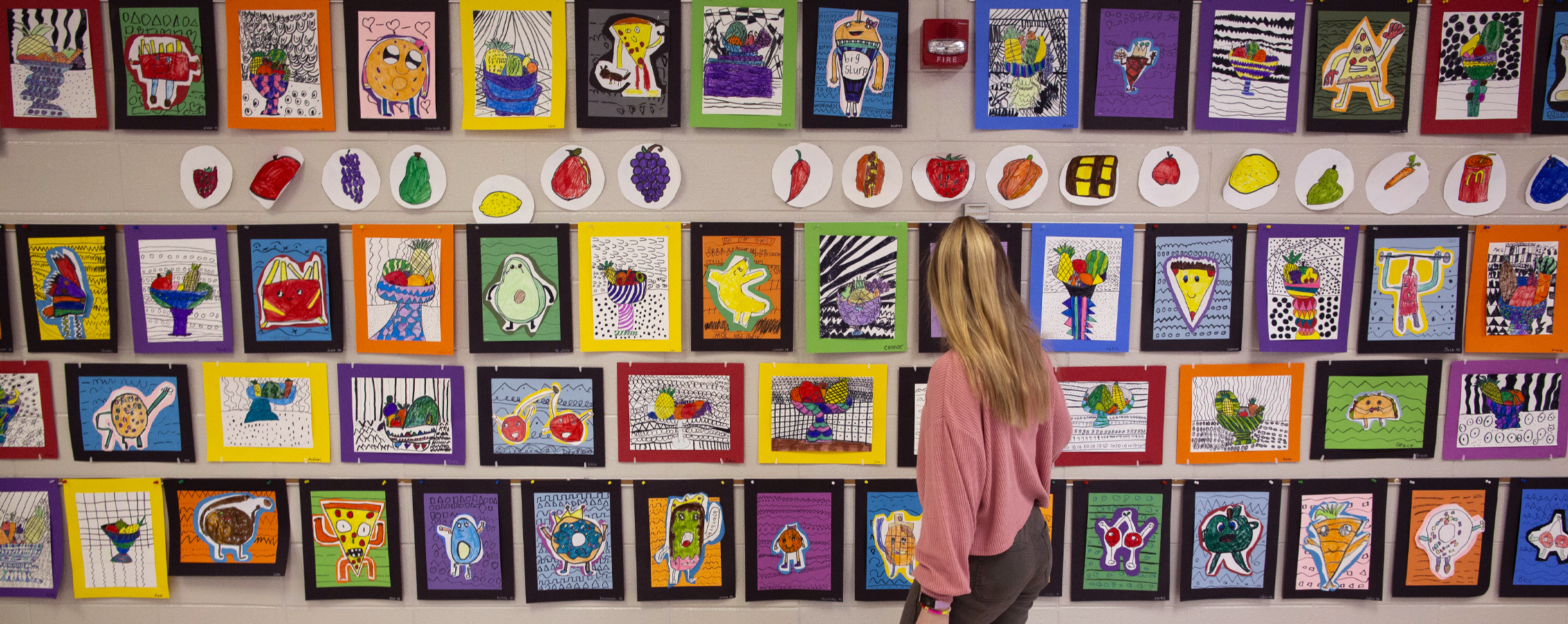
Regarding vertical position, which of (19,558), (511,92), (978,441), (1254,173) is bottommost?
(19,558)

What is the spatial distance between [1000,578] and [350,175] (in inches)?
79.3

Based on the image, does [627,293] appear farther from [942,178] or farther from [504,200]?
[942,178]

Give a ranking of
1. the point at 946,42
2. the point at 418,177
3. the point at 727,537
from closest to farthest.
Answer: the point at 946,42, the point at 418,177, the point at 727,537

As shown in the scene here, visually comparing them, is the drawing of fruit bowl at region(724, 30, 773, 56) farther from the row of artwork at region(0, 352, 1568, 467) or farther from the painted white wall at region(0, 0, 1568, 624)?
the row of artwork at region(0, 352, 1568, 467)

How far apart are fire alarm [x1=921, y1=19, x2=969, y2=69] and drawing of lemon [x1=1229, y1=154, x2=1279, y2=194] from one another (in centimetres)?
87

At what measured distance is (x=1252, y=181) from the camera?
6.45ft

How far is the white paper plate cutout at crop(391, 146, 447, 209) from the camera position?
195 cm

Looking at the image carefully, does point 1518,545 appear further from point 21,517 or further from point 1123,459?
point 21,517

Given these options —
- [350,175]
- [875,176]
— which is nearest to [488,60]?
[350,175]

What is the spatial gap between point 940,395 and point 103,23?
8.30 ft

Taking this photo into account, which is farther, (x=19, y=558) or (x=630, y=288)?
(x=19, y=558)

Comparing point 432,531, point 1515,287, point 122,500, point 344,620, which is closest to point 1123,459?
point 1515,287

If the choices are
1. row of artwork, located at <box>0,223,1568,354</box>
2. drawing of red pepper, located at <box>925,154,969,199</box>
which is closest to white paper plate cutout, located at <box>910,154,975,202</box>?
drawing of red pepper, located at <box>925,154,969,199</box>

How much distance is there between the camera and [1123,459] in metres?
2.04
